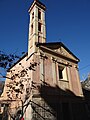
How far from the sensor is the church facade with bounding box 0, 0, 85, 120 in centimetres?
1242

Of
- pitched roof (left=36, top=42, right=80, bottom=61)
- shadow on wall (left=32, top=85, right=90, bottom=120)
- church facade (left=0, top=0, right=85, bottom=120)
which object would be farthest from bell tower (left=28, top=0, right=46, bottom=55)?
shadow on wall (left=32, top=85, right=90, bottom=120)

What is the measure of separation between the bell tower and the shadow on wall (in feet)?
15.3

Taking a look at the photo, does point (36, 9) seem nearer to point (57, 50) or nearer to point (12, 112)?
point (57, 50)

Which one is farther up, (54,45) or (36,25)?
(36,25)

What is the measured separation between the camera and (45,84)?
44.0ft

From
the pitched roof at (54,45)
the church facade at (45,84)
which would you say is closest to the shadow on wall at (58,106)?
the church facade at (45,84)

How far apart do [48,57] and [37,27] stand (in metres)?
4.16

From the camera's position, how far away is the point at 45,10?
66.2 feet

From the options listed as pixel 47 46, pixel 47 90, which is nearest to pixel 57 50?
pixel 47 46

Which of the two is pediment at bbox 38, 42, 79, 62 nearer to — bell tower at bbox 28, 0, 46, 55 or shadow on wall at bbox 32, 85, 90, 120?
bell tower at bbox 28, 0, 46, 55

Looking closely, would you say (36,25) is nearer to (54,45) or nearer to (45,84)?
(54,45)

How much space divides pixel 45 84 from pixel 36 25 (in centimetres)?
745

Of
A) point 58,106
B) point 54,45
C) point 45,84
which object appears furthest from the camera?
point 54,45

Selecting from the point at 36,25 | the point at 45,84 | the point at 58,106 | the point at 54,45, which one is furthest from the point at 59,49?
the point at 58,106
